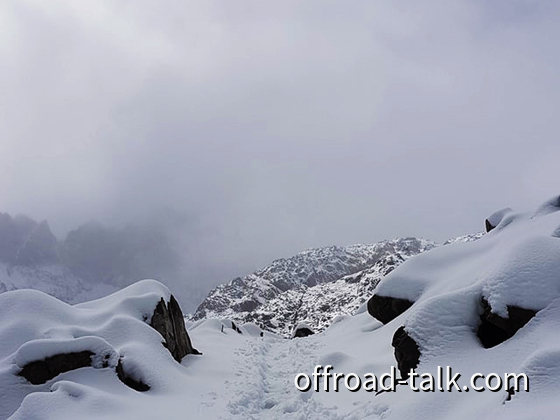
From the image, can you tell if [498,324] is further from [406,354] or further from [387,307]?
[387,307]

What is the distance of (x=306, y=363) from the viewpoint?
22422mm

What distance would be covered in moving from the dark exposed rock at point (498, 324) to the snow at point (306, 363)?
0.71 feet

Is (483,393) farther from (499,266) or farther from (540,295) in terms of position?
(499,266)

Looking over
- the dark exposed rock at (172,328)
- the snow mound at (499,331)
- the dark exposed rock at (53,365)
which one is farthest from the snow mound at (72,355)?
the snow mound at (499,331)

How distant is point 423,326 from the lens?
13789mm

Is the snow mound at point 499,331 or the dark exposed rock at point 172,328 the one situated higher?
the snow mound at point 499,331

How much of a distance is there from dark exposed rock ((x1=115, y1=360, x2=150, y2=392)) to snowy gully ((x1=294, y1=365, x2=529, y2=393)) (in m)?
5.98

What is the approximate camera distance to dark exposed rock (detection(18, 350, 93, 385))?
14852 mm

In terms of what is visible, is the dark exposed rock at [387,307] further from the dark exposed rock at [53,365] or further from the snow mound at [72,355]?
the dark exposed rock at [53,365]

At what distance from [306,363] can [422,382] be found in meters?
11.1

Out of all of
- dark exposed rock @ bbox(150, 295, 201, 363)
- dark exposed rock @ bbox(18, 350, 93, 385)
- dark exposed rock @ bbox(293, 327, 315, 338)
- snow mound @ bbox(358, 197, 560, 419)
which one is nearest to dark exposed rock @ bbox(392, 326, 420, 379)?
snow mound @ bbox(358, 197, 560, 419)

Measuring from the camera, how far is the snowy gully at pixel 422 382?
1019cm

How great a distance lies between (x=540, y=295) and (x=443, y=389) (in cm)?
435

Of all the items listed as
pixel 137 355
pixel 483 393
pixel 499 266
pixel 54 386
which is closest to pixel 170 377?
pixel 137 355
